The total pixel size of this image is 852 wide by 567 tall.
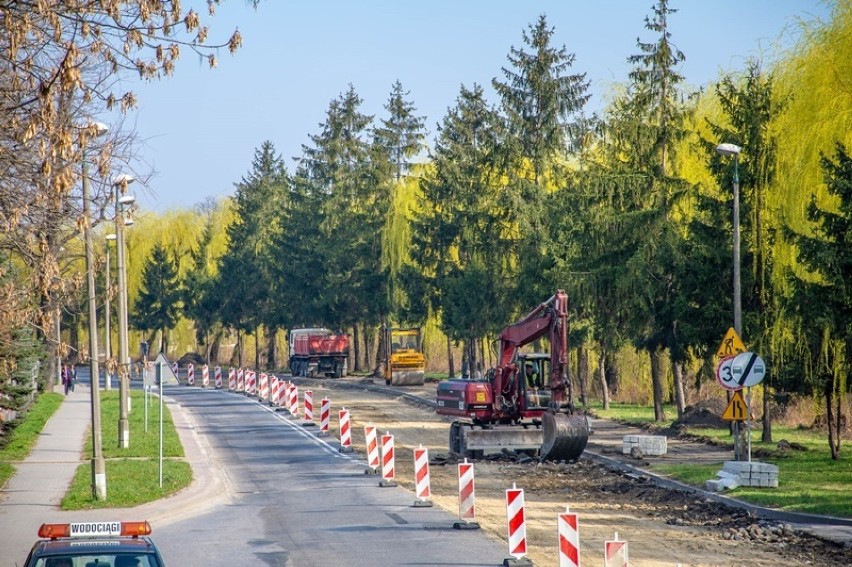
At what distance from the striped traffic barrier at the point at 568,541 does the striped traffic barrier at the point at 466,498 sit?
5.45 m

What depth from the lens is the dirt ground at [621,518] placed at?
17391 mm

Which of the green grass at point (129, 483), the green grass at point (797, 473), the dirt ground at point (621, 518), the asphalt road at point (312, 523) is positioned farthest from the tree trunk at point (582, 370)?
the green grass at point (129, 483)

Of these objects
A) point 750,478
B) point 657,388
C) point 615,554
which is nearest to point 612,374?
point 657,388

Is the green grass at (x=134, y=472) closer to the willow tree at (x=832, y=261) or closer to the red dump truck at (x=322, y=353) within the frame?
the willow tree at (x=832, y=261)

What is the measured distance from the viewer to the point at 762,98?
1310 inches

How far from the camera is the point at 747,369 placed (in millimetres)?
24188

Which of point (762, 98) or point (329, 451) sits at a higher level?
point (762, 98)

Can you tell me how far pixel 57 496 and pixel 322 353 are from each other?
55.4 metres

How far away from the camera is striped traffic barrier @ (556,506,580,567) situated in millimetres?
14773

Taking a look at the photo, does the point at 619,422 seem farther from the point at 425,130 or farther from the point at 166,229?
the point at 166,229

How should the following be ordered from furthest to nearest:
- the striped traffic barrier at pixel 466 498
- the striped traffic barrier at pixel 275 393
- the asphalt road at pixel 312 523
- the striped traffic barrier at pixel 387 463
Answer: the striped traffic barrier at pixel 275 393
the striped traffic barrier at pixel 387 463
the striped traffic barrier at pixel 466 498
the asphalt road at pixel 312 523

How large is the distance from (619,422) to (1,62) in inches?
1187

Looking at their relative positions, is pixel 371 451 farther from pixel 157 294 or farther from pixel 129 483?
pixel 157 294

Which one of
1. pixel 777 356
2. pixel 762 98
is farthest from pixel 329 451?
pixel 762 98
